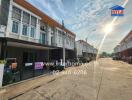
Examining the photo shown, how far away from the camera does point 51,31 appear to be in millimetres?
25891

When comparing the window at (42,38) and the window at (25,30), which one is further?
the window at (42,38)

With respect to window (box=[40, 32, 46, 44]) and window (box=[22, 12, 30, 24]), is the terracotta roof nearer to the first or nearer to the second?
window (box=[22, 12, 30, 24])

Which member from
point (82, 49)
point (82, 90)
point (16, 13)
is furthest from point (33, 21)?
point (82, 49)

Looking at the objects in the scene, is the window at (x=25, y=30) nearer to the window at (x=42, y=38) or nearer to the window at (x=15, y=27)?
the window at (x=15, y=27)

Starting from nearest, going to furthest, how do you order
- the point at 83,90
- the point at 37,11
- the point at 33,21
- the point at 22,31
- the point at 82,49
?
the point at 83,90 < the point at 22,31 < the point at 33,21 < the point at 37,11 < the point at 82,49

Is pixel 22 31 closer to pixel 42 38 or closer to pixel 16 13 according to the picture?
pixel 16 13

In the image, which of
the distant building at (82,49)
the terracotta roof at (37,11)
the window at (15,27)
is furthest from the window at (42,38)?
the distant building at (82,49)

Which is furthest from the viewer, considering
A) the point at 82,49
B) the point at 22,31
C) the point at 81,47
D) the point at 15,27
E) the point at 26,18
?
the point at 82,49

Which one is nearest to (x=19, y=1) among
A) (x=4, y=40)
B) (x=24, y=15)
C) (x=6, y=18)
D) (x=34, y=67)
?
(x=24, y=15)

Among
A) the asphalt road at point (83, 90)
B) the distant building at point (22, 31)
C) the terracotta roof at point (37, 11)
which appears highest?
the terracotta roof at point (37, 11)

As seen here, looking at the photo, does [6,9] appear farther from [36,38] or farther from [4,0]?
[36,38]

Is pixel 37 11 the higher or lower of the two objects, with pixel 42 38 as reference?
higher

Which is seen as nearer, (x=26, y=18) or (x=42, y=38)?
(x=26, y=18)

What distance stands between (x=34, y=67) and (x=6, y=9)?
685 centimetres
